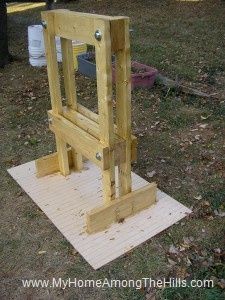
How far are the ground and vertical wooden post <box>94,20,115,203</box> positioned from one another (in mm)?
852

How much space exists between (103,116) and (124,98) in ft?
0.89

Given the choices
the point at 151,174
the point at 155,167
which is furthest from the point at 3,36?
the point at 151,174

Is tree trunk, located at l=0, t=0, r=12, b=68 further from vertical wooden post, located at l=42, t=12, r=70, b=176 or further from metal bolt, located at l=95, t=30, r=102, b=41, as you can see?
metal bolt, located at l=95, t=30, r=102, b=41

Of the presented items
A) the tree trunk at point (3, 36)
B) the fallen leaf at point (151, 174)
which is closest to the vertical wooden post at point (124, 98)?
the fallen leaf at point (151, 174)

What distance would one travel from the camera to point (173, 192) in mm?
4465

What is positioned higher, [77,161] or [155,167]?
[77,161]

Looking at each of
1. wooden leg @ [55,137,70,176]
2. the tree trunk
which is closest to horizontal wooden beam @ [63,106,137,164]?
wooden leg @ [55,137,70,176]

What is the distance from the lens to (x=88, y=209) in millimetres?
4180

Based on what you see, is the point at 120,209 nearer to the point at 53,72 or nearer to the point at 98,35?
the point at 53,72

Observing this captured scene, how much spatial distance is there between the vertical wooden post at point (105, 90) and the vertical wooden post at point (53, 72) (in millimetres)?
859

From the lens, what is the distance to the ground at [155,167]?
344 centimetres

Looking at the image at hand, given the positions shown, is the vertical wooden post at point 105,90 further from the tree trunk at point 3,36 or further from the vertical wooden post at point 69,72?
the tree trunk at point 3,36

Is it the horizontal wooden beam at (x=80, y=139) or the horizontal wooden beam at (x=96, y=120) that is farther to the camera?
the horizontal wooden beam at (x=96, y=120)

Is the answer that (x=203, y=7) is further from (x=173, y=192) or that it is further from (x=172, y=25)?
(x=173, y=192)
